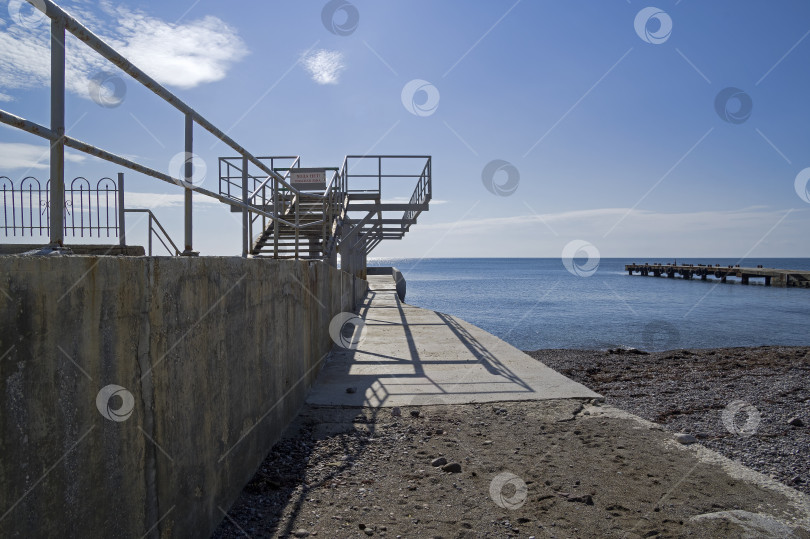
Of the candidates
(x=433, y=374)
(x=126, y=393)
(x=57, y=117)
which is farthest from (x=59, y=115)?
(x=433, y=374)

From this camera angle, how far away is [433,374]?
8219 millimetres

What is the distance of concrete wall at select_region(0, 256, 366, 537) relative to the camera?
1952 millimetres

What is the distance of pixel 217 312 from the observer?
3.81 metres

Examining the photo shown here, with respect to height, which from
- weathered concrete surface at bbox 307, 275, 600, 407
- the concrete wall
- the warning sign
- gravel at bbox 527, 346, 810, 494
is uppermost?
the warning sign

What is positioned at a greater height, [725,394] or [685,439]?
[685,439]

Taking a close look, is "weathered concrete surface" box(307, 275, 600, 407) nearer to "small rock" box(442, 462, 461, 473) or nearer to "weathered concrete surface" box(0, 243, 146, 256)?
"small rock" box(442, 462, 461, 473)

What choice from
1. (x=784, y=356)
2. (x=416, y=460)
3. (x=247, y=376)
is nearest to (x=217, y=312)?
(x=247, y=376)

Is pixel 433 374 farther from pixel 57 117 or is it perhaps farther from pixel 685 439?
pixel 57 117

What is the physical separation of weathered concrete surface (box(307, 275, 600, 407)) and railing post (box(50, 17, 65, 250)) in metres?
4.65

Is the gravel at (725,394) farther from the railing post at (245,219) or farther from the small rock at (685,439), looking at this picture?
the railing post at (245,219)

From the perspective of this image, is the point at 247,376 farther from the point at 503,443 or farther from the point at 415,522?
the point at 503,443

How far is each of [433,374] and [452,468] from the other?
11.5 ft

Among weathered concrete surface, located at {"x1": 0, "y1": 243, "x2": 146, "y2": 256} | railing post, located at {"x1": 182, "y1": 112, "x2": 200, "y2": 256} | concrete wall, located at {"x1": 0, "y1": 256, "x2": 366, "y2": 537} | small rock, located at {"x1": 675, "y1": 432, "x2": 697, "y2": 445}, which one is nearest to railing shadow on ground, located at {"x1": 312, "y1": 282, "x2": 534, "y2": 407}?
small rock, located at {"x1": 675, "y1": 432, "x2": 697, "y2": 445}

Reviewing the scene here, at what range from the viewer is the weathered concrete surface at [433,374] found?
6.97m
